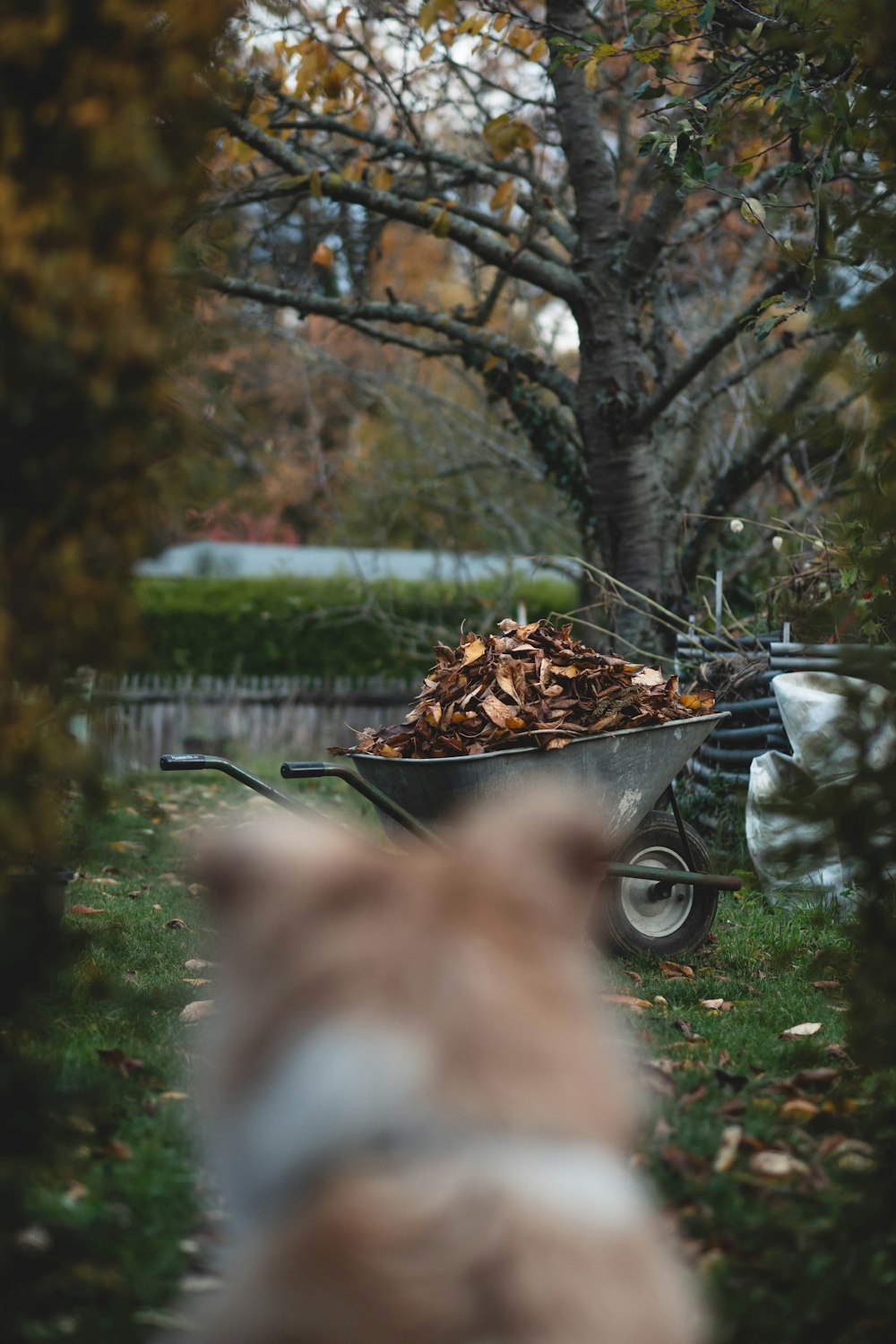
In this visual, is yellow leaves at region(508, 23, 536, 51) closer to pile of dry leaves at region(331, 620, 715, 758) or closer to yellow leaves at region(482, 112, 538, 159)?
yellow leaves at region(482, 112, 538, 159)

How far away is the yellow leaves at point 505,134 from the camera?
6.89 meters

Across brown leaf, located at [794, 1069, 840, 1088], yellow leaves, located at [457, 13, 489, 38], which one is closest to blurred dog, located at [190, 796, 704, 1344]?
brown leaf, located at [794, 1069, 840, 1088]

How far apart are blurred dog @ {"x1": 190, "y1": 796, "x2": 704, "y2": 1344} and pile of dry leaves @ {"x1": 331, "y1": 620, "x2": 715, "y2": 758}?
2.76m

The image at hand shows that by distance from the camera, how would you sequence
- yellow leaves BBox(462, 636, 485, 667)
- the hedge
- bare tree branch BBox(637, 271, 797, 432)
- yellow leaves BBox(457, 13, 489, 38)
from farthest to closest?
the hedge → yellow leaves BBox(457, 13, 489, 38) → bare tree branch BBox(637, 271, 797, 432) → yellow leaves BBox(462, 636, 485, 667)

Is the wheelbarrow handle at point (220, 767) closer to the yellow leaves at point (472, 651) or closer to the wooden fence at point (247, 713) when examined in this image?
the yellow leaves at point (472, 651)

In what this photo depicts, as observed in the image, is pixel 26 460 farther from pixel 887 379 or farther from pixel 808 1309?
pixel 808 1309

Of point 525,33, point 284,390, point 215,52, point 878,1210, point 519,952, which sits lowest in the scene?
point 878,1210

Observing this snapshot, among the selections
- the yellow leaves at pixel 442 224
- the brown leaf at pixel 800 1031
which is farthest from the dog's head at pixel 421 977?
the yellow leaves at pixel 442 224

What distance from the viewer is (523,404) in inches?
361

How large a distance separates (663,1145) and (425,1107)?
1698mm

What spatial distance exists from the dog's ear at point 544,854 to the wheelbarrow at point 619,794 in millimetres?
2220

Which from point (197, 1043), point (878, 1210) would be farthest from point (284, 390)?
point (878, 1210)

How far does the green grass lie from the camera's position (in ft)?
5.79

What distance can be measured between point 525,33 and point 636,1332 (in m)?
8.83
